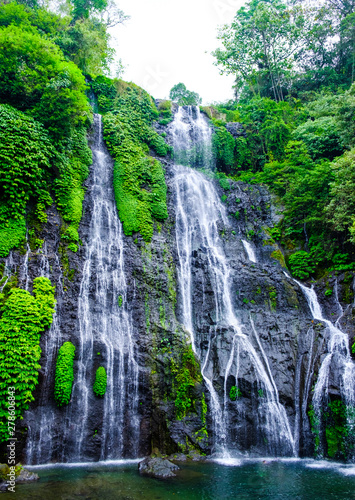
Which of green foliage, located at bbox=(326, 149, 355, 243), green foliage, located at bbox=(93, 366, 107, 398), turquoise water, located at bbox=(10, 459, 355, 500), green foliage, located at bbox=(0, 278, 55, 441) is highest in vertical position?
green foliage, located at bbox=(326, 149, 355, 243)

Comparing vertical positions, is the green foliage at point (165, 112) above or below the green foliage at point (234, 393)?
above

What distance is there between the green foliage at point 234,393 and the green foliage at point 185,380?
1.34 metres

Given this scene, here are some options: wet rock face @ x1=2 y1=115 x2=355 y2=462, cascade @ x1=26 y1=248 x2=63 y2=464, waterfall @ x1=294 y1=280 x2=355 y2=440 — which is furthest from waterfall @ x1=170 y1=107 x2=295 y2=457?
cascade @ x1=26 y1=248 x2=63 y2=464

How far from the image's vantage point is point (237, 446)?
11.3 m

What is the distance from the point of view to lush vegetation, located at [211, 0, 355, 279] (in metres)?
16.7

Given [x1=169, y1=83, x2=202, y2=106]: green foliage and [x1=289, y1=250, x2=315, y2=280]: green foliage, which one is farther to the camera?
[x1=169, y1=83, x2=202, y2=106]: green foliage

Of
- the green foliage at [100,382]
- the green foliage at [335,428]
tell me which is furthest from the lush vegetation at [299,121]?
the green foliage at [100,382]

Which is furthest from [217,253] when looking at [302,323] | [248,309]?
[302,323]

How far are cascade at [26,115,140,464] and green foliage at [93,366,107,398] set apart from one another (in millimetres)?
157

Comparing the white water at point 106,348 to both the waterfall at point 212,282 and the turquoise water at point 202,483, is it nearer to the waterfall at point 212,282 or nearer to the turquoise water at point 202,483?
the turquoise water at point 202,483

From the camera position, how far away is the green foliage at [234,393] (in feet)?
40.1

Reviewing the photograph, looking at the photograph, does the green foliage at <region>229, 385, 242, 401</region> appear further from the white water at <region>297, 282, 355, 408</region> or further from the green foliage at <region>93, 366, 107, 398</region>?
the green foliage at <region>93, 366, 107, 398</region>

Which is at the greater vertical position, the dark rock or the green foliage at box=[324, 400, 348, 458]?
the dark rock

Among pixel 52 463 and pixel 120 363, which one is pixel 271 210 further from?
pixel 52 463
